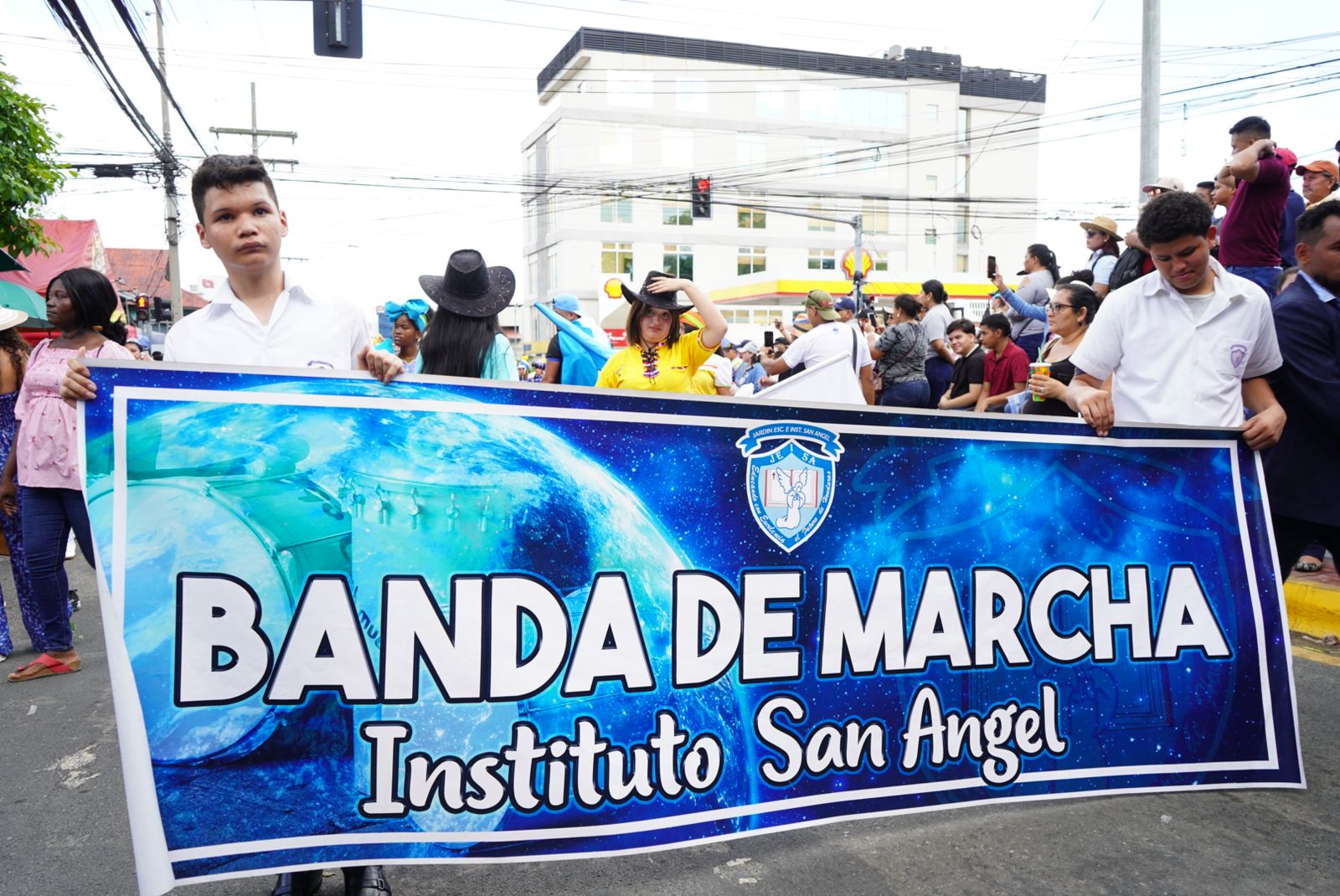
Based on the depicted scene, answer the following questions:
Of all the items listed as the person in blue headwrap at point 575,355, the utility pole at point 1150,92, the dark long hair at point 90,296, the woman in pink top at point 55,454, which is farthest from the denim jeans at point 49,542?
the utility pole at point 1150,92

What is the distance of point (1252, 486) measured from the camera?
134 inches

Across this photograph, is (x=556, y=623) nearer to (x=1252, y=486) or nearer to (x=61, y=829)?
(x=61, y=829)

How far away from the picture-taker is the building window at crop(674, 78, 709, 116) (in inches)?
2488

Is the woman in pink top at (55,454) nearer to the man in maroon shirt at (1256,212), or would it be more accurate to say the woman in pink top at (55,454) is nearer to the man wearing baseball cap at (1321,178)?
the man in maroon shirt at (1256,212)

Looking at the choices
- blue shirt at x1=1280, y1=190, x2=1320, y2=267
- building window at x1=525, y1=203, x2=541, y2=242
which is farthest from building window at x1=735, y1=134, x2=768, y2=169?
blue shirt at x1=1280, y1=190, x2=1320, y2=267

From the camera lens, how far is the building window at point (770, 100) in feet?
215

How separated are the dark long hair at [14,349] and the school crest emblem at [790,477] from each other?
496 centimetres

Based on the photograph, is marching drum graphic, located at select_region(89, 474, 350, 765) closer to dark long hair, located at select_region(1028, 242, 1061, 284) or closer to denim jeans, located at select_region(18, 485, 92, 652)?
denim jeans, located at select_region(18, 485, 92, 652)

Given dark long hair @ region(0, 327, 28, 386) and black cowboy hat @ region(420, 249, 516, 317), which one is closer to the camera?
black cowboy hat @ region(420, 249, 516, 317)

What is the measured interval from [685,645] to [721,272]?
204 ft

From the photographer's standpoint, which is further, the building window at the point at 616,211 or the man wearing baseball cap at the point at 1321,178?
the building window at the point at 616,211

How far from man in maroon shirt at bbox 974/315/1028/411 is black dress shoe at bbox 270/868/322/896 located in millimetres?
6291

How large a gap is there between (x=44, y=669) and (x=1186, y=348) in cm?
570

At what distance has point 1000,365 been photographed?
794 cm
